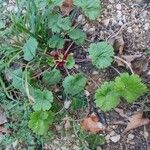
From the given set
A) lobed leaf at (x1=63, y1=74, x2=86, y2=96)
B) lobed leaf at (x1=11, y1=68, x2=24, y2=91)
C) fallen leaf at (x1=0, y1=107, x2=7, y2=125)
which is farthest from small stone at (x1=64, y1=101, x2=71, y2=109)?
fallen leaf at (x1=0, y1=107, x2=7, y2=125)

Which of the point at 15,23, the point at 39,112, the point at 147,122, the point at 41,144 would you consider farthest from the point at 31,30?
the point at 147,122

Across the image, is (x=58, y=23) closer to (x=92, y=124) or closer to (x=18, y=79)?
(x=18, y=79)

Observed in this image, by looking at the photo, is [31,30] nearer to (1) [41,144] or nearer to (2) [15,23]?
(2) [15,23]

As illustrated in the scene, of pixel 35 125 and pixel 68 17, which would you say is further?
pixel 68 17

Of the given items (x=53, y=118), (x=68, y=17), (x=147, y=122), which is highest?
(x=68, y=17)

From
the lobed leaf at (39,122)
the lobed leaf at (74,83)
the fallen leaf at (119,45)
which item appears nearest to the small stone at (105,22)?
the fallen leaf at (119,45)
